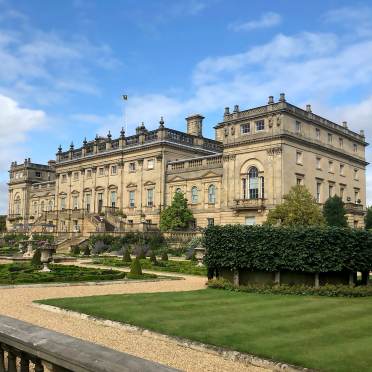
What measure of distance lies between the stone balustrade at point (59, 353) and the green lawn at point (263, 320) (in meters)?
4.46

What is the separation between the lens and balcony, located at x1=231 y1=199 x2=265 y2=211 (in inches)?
1703

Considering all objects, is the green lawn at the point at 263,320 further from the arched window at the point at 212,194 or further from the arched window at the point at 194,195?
the arched window at the point at 194,195

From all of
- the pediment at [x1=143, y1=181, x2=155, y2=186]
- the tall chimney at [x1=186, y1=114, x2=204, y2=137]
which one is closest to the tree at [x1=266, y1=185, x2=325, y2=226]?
the pediment at [x1=143, y1=181, x2=155, y2=186]

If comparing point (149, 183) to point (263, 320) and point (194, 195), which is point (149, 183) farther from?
point (263, 320)

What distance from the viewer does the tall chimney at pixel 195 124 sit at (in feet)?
196

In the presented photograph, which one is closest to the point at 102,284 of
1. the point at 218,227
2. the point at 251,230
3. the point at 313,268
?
the point at 218,227

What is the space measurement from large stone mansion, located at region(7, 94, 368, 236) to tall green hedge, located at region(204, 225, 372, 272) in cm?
2493

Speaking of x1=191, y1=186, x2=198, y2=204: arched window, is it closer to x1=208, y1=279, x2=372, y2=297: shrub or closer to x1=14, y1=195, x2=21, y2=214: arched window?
x1=208, y1=279, x2=372, y2=297: shrub

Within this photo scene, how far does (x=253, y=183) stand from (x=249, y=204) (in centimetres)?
227

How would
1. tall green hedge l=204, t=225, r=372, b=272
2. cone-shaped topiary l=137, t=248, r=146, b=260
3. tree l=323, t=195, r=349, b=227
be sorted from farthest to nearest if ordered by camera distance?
tree l=323, t=195, r=349, b=227 < cone-shaped topiary l=137, t=248, r=146, b=260 < tall green hedge l=204, t=225, r=372, b=272

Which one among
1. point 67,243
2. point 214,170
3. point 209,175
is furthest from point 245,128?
point 67,243

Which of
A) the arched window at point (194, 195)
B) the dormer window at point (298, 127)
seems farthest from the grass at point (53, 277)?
the arched window at point (194, 195)

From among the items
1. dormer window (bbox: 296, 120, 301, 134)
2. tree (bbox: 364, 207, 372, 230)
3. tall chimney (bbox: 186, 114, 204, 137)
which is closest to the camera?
dormer window (bbox: 296, 120, 301, 134)

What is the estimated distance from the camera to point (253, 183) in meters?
45.0
